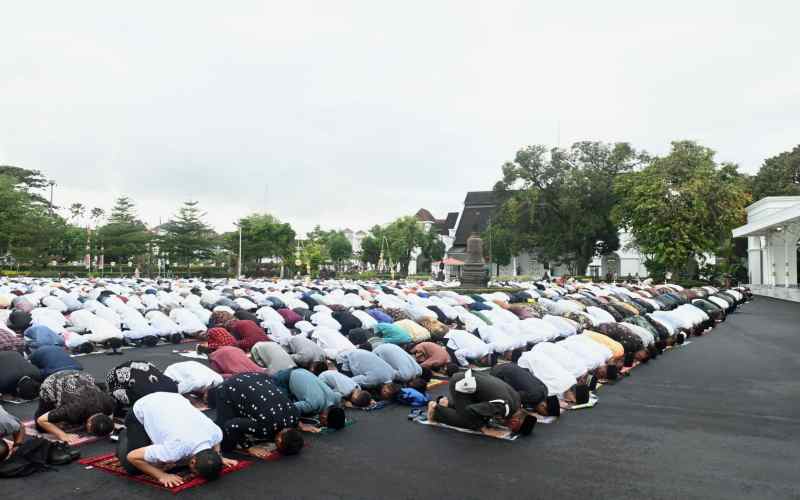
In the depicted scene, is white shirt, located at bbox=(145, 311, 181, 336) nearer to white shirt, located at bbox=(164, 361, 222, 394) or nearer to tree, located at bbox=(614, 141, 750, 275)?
white shirt, located at bbox=(164, 361, 222, 394)

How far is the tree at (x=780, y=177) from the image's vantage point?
3997cm

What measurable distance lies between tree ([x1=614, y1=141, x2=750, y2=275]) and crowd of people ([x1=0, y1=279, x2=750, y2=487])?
18.1 m

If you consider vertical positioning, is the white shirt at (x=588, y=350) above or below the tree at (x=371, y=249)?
below

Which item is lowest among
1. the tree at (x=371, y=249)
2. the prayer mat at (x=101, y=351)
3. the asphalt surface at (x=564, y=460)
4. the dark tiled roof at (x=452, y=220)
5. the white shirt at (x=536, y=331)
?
the asphalt surface at (x=564, y=460)

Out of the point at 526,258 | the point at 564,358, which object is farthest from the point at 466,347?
the point at 526,258

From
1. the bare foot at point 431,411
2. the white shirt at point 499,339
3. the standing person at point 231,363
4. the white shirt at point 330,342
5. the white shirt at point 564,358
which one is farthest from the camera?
the white shirt at point 499,339

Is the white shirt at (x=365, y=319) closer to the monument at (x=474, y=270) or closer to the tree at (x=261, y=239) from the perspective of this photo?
the monument at (x=474, y=270)

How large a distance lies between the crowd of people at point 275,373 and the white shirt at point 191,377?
2 centimetres

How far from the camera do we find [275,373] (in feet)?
22.8

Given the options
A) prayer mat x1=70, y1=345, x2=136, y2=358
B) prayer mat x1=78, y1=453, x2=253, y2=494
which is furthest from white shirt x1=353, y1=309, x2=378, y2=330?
prayer mat x1=78, y1=453, x2=253, y2=494

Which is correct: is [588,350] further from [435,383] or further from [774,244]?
[774,244]

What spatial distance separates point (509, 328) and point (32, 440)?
26.6 ft

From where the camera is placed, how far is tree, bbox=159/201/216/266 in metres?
49.4

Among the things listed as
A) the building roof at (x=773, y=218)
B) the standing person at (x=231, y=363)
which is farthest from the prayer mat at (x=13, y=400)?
the building roof at (x=773, y=218)
